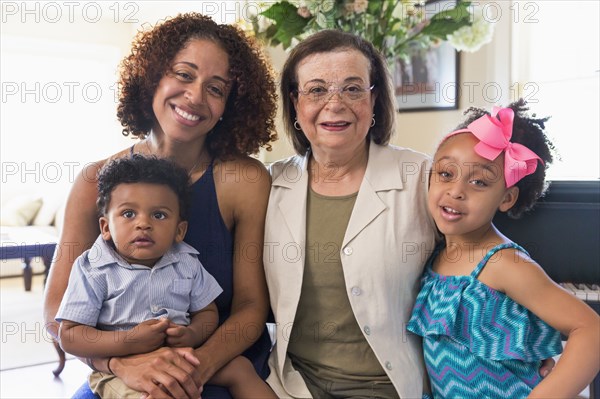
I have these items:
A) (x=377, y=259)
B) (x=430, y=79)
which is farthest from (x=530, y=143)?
→ (x=430, y=79)

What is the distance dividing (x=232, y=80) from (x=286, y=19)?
2.53 feet

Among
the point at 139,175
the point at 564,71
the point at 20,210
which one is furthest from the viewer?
the point at 20,210

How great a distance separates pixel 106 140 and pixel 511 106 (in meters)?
7.64

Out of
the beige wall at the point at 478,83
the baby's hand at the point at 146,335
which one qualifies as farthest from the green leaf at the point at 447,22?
the baby's hand at the point at 146,335

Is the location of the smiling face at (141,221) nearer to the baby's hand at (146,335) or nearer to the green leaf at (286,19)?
the baby's hand at (146,335)

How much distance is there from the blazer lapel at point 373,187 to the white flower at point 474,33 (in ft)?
3.59

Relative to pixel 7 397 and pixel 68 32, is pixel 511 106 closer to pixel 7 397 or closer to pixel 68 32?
pixel 7 397

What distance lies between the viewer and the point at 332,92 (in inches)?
62.9

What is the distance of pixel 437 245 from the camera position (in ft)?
5.39

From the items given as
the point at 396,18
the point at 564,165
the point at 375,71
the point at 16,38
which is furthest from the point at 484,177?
the point at 16,38

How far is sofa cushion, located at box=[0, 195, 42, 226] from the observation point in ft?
21.6

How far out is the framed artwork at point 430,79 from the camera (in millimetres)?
3902

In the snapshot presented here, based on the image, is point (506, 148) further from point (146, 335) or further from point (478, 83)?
point (478, 83)

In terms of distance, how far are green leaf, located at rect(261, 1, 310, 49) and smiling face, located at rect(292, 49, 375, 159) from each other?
0.81 m
